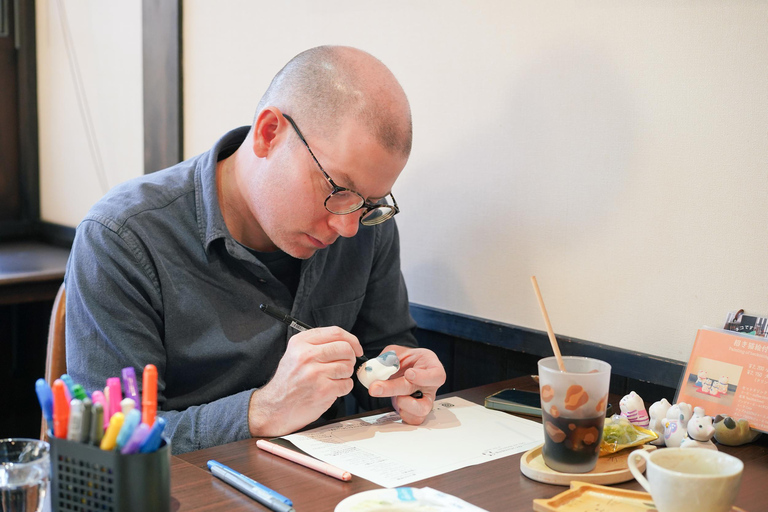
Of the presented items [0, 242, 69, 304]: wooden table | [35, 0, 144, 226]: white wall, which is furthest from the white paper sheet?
[35, 0, 144, 226]: white wall

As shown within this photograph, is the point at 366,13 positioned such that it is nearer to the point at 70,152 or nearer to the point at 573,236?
the point at 573,236

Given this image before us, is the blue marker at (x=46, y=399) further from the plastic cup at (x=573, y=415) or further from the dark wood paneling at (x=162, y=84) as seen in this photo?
the dark wood paneling at (x=162, y=84)

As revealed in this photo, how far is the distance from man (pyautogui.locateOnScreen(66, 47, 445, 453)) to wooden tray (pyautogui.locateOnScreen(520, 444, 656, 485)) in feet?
0.82

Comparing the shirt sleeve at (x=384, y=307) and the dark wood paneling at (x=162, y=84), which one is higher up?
A: the dark wood paneling at (x=162, y=84)

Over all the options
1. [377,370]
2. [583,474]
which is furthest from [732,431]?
[377,370]

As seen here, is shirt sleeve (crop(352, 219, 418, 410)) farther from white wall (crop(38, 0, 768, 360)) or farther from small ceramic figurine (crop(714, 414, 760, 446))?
small ceramic figurine (crop(714, 414, 760, 446))

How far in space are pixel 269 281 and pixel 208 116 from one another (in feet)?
3.82

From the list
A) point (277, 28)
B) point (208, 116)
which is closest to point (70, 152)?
point (208, 116)

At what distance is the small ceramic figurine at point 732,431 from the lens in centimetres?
115

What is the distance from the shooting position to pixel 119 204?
54.7 inches

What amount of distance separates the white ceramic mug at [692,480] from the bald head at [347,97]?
0.68m

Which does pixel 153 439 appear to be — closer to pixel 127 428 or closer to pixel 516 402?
Result: pixel 127 428

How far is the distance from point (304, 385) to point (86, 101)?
2.27m

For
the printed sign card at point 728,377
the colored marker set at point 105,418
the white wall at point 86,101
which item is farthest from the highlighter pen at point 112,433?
the white wall at point 86,101
